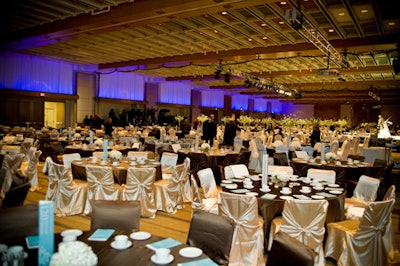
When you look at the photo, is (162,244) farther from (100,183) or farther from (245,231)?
(100,183)

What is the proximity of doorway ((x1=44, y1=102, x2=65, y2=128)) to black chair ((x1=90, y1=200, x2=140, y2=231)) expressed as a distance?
17028 millimetres

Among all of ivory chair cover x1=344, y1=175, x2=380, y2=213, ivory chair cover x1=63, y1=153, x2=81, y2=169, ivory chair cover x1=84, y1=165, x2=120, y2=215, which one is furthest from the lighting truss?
ivory chair cover x1=63, y1=153, x2=81, y2=169

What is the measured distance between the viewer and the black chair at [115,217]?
2916 millimetres

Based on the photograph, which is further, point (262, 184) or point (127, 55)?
point (127, 55)

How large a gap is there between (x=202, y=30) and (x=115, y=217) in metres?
7.83

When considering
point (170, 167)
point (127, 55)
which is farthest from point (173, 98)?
point (170, 167)

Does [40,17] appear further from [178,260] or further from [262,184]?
[178,260]

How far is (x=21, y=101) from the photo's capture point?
16000 mm

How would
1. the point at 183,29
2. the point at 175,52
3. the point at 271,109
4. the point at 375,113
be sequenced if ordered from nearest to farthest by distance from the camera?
1. the point at 183,29
2. the point at 175,52
3. the point at 375,113
4. the point at 271,109

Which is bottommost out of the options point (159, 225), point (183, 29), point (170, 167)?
point (159, 225)

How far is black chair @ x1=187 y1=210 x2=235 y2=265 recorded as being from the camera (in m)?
2.68

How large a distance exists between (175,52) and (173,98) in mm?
11790

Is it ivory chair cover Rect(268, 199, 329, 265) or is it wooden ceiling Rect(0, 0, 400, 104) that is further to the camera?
wooden ceiling Rect(0, 0, 400, 104)

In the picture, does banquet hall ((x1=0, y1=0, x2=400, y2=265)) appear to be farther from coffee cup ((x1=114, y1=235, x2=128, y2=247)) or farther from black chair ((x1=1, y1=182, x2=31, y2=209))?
coffee cup ((x1=114, y1=235, x2=128, y2=247))
